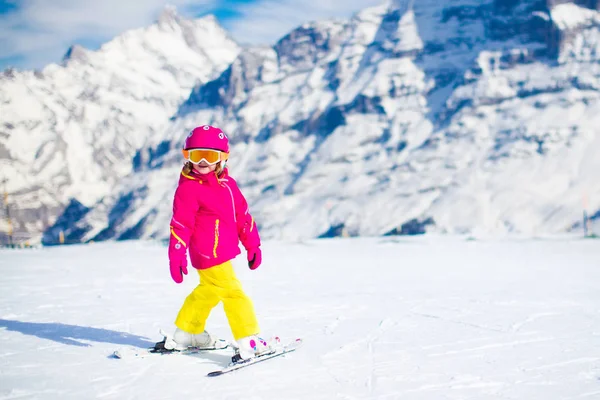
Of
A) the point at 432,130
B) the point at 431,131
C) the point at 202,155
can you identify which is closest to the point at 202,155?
the point at 202,155

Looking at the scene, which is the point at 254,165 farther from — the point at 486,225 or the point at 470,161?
the point at 486,225

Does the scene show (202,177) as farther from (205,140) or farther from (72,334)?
(72,334)

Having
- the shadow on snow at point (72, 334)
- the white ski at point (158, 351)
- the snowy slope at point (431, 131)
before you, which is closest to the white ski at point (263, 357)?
the white ski at point (158, 351)

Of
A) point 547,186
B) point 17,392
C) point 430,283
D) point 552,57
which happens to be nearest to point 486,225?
point 547,186

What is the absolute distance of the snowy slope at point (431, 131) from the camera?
113312 millimetres

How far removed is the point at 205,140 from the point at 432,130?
149 meters

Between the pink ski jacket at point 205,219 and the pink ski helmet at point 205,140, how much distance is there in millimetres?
233

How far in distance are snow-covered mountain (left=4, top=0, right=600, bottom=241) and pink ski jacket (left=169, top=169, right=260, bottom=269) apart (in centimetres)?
9792

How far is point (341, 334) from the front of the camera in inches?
212

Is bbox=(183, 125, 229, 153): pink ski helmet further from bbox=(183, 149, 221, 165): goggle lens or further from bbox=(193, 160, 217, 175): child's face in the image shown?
bbox=(193, 160, 217, 175): child's face

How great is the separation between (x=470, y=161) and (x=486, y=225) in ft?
80.7

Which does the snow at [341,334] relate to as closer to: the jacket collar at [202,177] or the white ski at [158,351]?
the white ski at [158,351]

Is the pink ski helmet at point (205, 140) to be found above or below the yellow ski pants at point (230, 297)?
above

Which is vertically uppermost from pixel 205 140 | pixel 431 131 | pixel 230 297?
pixel 205 140
